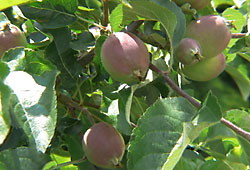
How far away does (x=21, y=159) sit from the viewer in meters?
0.61

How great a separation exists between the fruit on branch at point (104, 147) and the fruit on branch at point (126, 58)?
11cm

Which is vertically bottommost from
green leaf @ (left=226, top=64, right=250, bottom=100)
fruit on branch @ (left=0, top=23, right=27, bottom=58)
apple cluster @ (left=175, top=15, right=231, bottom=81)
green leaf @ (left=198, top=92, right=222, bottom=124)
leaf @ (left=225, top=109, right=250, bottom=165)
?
green leaf @ (left=226, top=64, right=250, bottom=100)

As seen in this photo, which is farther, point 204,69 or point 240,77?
point 240,77

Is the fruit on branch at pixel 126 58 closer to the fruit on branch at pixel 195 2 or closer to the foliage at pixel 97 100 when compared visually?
the foliage at pixel 97 100

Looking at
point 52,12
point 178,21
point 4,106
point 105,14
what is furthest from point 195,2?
point 4,106

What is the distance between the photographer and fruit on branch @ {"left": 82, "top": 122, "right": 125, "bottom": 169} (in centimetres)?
69

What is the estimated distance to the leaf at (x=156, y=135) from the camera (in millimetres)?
598

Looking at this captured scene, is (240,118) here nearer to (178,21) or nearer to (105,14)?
(178,21)

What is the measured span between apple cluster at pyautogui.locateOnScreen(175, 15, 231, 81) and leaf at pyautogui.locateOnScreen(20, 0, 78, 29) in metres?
0.23

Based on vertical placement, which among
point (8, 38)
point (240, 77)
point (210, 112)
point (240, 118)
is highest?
point (8, 38)

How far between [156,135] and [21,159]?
0.74 feet

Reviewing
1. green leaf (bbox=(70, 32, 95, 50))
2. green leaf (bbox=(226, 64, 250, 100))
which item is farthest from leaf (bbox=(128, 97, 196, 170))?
green leaf (bbox=(226, 64, 250, 100))

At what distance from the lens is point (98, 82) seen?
84cm

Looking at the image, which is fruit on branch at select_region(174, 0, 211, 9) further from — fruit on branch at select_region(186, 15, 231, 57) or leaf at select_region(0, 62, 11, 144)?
leaf at select_region(0, 62, 11, 144)
